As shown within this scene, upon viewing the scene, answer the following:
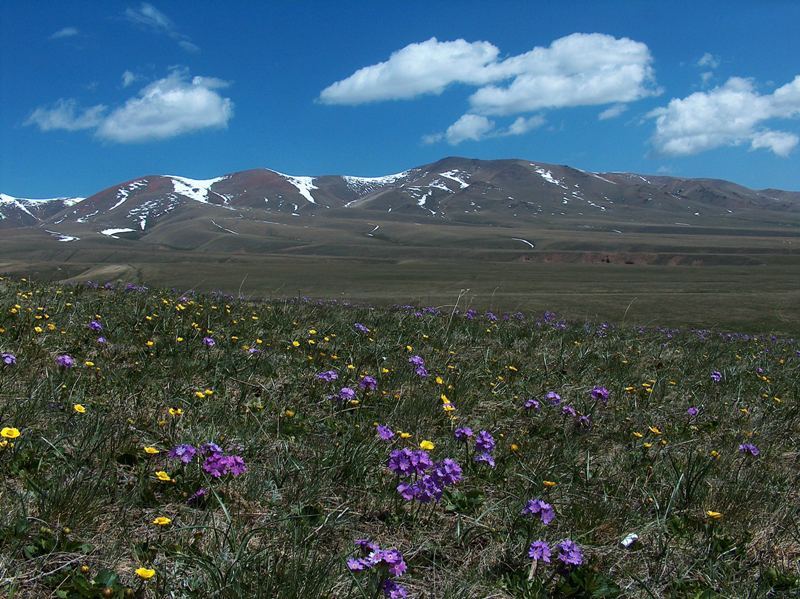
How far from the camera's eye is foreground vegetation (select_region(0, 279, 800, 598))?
3.06 meters

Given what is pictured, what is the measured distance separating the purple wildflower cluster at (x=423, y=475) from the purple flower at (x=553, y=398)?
7.49 feet

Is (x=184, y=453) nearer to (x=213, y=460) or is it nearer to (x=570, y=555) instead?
(x=213, y=460)

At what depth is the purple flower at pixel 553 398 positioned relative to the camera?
5750 mm

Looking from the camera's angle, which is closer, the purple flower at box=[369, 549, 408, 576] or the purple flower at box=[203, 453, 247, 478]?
the purple flower at box=[369, 549, 408, 576]

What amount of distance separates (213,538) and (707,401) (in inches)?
237

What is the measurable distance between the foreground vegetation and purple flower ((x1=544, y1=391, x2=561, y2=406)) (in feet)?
0.06

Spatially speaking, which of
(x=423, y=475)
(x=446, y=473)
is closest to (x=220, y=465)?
(x=423, y=475)

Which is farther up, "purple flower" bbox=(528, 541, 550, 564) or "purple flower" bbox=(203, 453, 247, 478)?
"purple flower" bbox=(203, 453, 247, 478)

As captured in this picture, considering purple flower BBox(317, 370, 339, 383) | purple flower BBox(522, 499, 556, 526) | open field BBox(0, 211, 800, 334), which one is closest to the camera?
purple flower BBox(522, 499, 556, 526)

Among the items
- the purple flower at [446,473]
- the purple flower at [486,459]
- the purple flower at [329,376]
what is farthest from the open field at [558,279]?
the purple flower at [446,473]

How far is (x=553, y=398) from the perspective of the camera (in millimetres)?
5953

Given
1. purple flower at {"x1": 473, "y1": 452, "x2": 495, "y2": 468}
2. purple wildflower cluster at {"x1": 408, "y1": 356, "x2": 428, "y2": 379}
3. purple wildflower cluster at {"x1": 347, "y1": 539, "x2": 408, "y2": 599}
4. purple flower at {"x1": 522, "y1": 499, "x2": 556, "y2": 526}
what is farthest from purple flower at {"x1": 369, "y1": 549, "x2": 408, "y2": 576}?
purple wildflower cluster at {"x1": 408, "y1": 356, "x2": 428, "y2": 379}

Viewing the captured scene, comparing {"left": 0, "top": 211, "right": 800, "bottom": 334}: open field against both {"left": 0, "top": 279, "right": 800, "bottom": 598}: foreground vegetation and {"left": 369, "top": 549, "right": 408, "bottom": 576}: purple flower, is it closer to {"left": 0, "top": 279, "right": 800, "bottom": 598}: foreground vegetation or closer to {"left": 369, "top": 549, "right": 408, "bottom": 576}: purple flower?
{"left": 0, "top": 279, "right": 800, "bottom": 598}: foreground vegetation

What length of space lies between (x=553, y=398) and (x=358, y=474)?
2.56 metres
